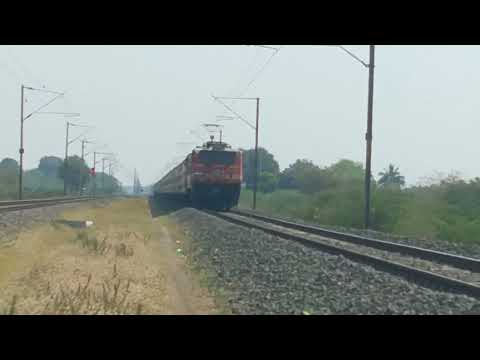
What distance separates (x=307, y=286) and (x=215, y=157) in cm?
2590

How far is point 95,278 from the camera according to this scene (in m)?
11.8

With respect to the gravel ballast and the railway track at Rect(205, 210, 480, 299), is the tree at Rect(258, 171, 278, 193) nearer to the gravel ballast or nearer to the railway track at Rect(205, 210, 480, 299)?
the railway track at Rect(205, 210, 480, 299)

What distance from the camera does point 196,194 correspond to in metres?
36.2

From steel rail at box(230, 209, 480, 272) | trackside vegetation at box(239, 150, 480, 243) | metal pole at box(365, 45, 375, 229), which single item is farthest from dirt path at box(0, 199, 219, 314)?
trackside vegetation at box(239, 150, 480, 243)

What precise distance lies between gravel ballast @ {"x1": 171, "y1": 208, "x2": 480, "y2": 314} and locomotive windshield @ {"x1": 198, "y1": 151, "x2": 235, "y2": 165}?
1898cm

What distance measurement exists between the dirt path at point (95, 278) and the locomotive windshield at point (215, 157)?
14.7 m

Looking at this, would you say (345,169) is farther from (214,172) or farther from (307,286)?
(307,286)

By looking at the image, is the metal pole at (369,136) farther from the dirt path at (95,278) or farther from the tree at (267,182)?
the tree at (267,182)

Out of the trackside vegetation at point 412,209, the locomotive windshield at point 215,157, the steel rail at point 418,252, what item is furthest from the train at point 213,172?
the steel rail at point 418,252

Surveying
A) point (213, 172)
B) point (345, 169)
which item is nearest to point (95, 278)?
point (213, 172)

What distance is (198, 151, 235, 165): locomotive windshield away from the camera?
3525 centimetres

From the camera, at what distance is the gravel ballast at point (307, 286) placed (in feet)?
26.7
